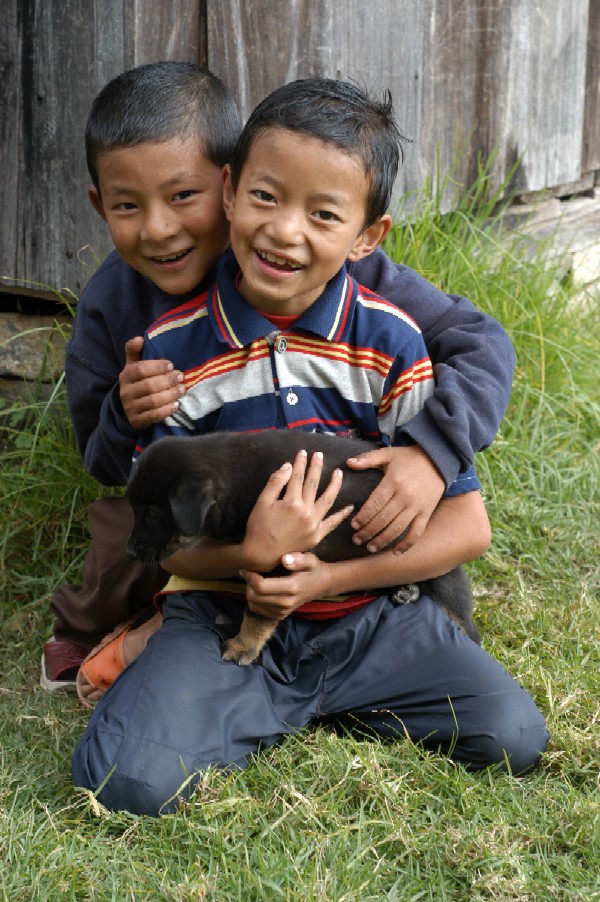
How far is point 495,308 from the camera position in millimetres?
5379

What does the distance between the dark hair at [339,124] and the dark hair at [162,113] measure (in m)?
0.18

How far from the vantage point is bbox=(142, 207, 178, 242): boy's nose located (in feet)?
→ 10.8

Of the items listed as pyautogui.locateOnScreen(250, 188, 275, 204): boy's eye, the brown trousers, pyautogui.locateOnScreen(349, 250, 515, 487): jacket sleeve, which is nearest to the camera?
pyautogui.locateOnScreen(250, 188, 275, 204): boy's eye

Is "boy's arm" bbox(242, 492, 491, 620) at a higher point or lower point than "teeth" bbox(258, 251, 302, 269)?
lower

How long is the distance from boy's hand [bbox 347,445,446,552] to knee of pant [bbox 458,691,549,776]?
0.59 m

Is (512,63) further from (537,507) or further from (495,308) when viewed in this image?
(537,507)

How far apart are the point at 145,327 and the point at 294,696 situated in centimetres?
136

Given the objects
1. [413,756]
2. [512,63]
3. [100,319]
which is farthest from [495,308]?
[413,756]

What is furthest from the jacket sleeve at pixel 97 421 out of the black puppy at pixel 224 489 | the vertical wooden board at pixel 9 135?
the vertical wooden board at pixel 9 135

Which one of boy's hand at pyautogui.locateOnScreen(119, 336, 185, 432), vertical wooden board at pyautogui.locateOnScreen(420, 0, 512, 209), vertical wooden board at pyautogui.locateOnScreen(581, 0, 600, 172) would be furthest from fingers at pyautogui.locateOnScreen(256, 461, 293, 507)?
Result: vertical wooden board at pyautogui.locateOnScreen(581, 0, 600, 172)

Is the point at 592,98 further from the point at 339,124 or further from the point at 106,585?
the point at 106,585

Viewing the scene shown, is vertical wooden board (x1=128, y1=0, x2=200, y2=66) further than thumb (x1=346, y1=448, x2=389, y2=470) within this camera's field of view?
Yes

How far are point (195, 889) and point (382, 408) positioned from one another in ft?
5.12

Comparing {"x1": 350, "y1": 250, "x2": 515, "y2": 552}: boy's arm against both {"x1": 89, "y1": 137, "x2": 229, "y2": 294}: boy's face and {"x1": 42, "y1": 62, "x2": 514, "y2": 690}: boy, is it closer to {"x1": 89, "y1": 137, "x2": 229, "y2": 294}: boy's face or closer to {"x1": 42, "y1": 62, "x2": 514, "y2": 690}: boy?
{"x1": 42, "y1": 62, "x2": 514, "y2": 690}: boy
